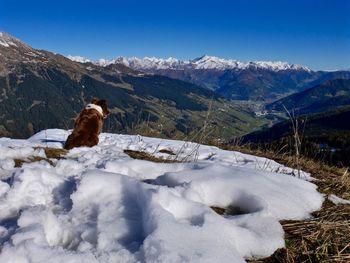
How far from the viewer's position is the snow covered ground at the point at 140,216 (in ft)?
6.91

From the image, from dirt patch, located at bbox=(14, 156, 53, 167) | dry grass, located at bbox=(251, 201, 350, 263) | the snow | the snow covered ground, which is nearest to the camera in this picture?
the snow covered ground

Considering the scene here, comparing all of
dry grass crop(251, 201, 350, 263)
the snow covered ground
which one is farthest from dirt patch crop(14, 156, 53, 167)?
dry grass crop(251, 201, 350, 263)

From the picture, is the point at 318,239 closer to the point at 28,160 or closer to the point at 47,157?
the point at 28,160

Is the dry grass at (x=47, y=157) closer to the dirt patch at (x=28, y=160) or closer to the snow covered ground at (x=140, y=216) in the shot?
the dirt patch at (x=28, y=160)

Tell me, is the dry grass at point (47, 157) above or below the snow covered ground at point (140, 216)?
below

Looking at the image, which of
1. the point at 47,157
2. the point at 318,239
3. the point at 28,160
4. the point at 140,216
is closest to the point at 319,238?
the point at 318,239

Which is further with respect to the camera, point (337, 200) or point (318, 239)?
point (337, 200)

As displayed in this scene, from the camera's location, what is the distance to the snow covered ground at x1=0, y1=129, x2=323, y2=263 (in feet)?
6.91

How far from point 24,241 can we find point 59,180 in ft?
3.71

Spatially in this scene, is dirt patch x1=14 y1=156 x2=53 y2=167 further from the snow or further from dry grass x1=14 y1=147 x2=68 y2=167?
the snow

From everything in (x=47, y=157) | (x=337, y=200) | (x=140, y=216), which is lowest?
(x=337, y=200)

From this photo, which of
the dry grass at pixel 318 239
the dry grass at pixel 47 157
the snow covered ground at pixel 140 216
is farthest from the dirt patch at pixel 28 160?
the dry grass at pixel 318 239

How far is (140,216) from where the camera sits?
8.29 ft

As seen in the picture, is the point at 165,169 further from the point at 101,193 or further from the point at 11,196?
the point at 11,196
